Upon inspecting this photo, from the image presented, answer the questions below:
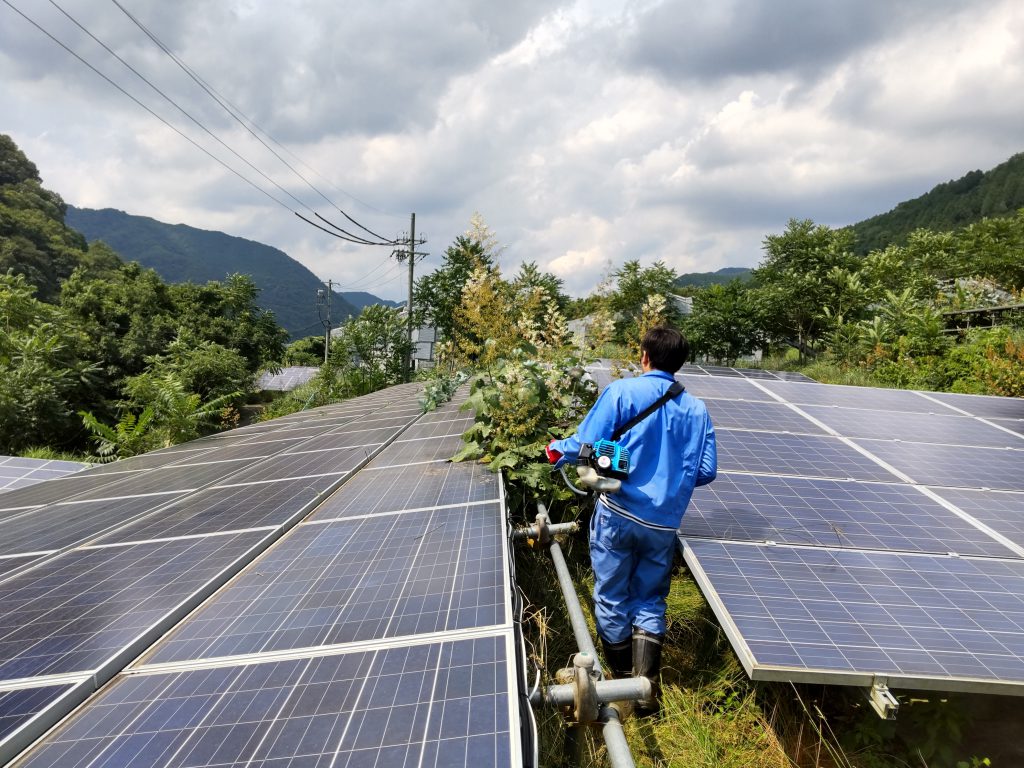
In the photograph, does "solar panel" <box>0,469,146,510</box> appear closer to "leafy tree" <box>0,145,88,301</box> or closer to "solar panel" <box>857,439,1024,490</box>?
"solar panel" <box>857,439,1024,490</box>

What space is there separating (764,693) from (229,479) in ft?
15.0

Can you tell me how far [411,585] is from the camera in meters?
2.46

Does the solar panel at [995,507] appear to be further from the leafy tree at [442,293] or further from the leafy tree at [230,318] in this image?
the leafy tree at [230,318]

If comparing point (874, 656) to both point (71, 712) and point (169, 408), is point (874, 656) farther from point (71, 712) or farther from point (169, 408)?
point (169, 408)

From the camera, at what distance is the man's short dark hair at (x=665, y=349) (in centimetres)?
352

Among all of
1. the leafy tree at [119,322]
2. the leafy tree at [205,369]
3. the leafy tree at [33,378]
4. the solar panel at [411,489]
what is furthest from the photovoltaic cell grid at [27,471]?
the leafy tree at [119,322]

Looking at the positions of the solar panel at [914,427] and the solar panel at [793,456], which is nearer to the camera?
the solar panel at [793,456]

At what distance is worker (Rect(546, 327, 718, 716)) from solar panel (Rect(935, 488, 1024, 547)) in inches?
89.9

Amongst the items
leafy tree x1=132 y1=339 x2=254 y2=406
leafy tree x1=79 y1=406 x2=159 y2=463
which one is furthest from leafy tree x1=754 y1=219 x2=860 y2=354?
leafy tree x1=132 y1=339 x2=254 y2=406

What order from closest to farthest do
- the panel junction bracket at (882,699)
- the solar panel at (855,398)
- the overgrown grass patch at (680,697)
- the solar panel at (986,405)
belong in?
the panel junction bracket at (882,699), the overgrown grass patch at (680,697), the solar panel at (986,405), the solar panel at (855,398)

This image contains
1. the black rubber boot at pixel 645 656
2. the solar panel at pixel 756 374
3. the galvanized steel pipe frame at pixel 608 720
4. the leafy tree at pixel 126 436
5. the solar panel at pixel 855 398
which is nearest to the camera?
the galvanized steel pipe frame at pixel 608 720

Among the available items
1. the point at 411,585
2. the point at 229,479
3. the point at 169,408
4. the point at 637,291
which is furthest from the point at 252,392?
the point at 411,585

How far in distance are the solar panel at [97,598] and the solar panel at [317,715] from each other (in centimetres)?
35

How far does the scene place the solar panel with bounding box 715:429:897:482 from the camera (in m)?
4.67
